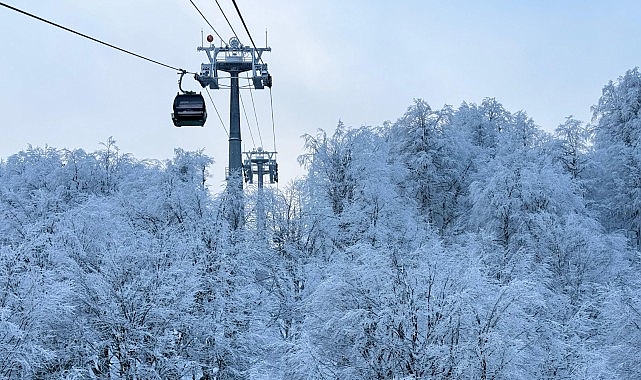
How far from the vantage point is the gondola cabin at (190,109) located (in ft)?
55.2

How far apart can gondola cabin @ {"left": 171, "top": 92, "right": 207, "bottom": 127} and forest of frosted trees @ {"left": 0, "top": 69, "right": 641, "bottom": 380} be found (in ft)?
19.3

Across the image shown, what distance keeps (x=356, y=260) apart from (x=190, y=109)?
685 centimetres

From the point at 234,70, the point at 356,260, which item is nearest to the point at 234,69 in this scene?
the point at 234,70

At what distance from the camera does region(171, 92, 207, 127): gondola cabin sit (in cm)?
1681

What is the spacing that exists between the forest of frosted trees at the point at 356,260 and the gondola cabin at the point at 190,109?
5.89 m

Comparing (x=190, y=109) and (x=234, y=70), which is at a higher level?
(x=234, y=70)

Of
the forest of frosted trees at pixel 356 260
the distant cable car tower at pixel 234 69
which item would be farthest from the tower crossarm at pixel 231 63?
the forest of frosted trees at pixel 356 260

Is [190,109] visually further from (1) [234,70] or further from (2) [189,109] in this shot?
(1) [234,70]

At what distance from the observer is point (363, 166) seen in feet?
112

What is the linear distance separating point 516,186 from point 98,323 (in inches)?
780

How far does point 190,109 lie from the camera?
1688cm

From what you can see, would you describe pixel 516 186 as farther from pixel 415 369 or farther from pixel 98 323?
pixel 98 323

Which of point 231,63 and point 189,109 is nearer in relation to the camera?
point 189,109

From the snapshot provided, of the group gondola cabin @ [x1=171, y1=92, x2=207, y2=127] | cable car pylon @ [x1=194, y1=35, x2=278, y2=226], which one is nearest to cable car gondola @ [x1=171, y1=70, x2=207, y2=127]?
gondola cabin @ [x1=171, y1=92, x2=207, y2=127]
